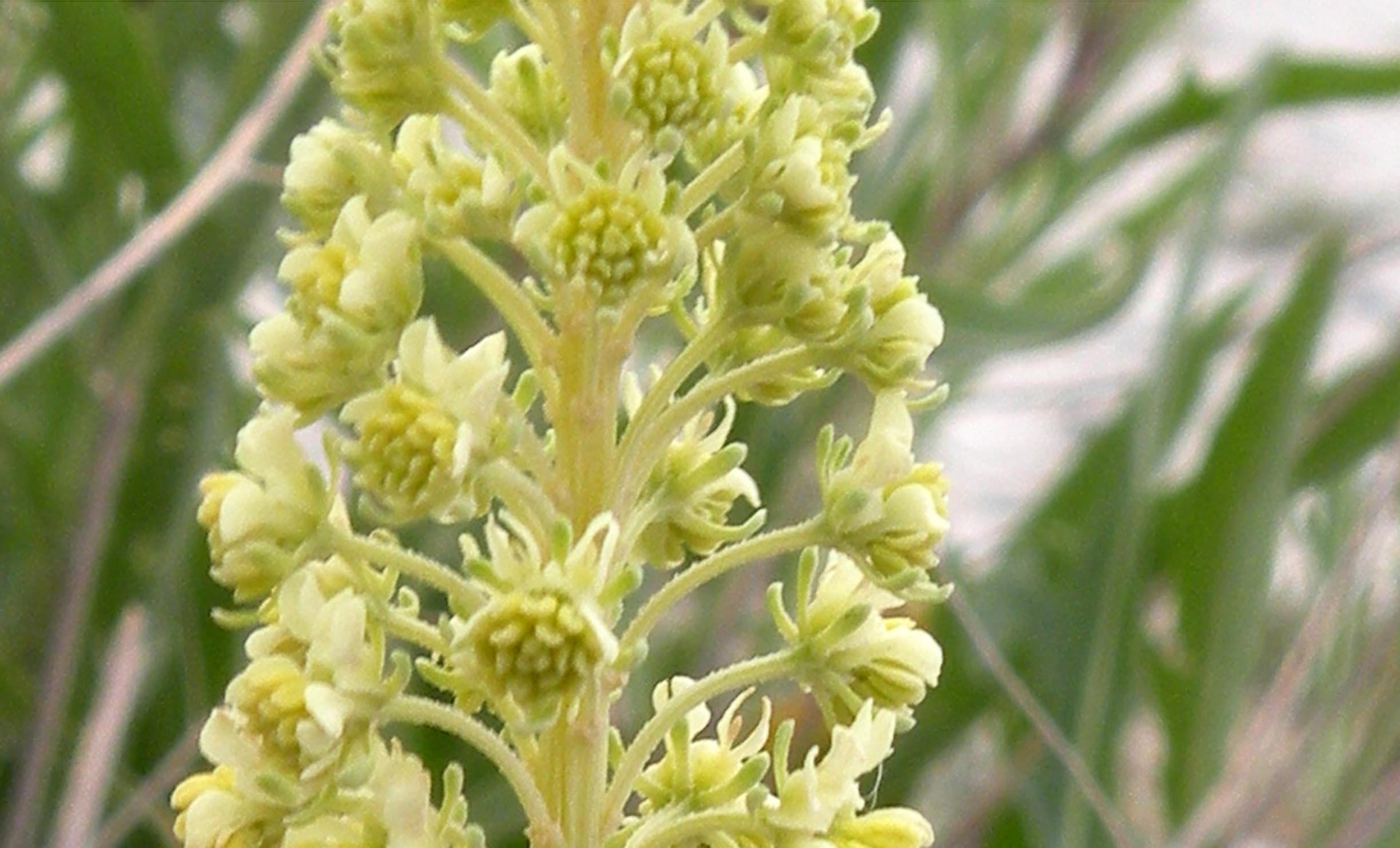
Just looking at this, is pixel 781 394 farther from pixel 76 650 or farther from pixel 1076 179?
pixel 1076 179

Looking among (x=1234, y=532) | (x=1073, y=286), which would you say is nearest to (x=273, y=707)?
(x=1234, y=532)

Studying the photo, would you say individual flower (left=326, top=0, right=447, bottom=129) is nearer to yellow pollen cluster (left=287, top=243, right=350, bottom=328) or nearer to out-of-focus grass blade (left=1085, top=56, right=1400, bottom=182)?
yellow pollen cluster (left=287, top=243, right=350, bottom=328)

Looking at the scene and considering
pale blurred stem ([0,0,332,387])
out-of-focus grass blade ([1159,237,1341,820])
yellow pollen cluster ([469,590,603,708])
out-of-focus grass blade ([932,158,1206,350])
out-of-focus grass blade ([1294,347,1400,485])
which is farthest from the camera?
out-of-focus grass blade ([1294,347,1400,485])

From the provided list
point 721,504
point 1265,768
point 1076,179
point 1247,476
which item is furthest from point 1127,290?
point 721,504

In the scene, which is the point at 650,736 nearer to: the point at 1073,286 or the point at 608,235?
the point at 608,235

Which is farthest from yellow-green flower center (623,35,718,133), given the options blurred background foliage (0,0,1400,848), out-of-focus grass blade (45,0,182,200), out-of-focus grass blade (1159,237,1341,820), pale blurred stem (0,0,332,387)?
out-of-focus grass blade (1159,237,1341,820)

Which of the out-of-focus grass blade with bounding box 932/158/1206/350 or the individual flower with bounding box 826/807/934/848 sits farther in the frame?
the out-of-focus grass blade with bounding box 932/158/1206/350
